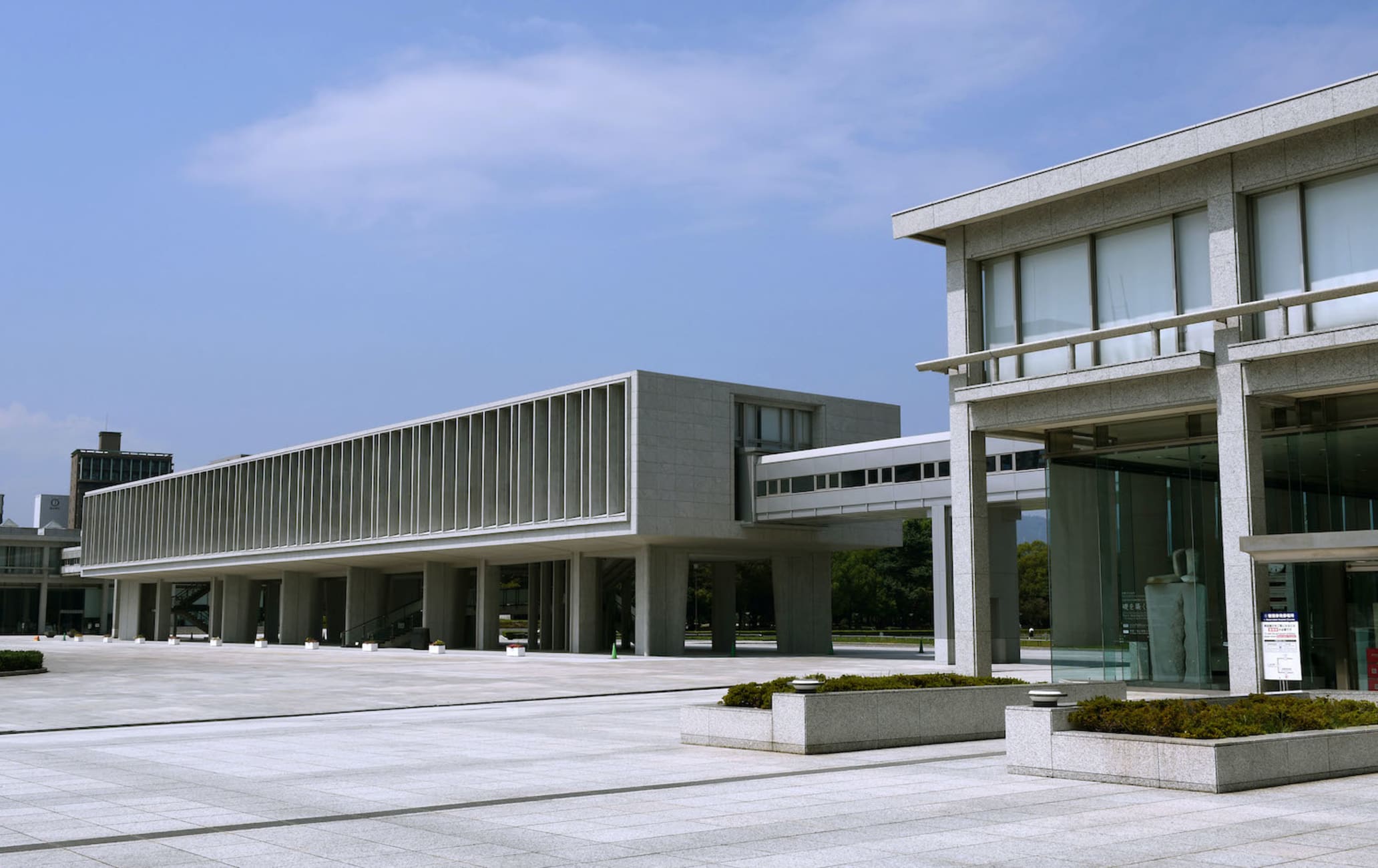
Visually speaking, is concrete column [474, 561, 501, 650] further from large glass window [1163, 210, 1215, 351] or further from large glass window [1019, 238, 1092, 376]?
large glass window [1163, 210, 1215, 351]

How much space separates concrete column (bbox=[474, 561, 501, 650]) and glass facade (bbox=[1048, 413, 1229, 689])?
153ft

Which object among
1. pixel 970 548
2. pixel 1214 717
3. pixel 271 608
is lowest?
pixel 271 608

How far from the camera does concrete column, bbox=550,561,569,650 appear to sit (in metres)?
73.4

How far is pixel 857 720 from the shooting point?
59.7 ft

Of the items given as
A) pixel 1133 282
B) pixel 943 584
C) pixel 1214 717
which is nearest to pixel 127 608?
pixel 943 584

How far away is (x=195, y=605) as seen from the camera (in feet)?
450

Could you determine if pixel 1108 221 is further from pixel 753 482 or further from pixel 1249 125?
pixel 753 482

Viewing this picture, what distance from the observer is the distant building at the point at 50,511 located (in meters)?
188

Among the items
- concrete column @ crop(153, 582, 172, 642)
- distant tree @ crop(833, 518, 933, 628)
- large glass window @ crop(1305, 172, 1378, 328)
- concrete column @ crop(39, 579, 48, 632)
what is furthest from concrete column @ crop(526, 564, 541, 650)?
concrete column @ crop(39, 579, 48, 632)

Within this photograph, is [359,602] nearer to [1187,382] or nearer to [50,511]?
[1187,382]

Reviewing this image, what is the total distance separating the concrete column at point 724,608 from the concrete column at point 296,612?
33.5 m

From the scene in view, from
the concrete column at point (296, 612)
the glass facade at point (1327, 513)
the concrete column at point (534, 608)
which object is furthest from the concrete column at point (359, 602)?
the glass facade at point (1327, 513)

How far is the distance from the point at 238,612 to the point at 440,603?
31.8 meters

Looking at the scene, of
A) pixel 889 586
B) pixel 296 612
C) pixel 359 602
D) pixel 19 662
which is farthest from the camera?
pixel 889 586
